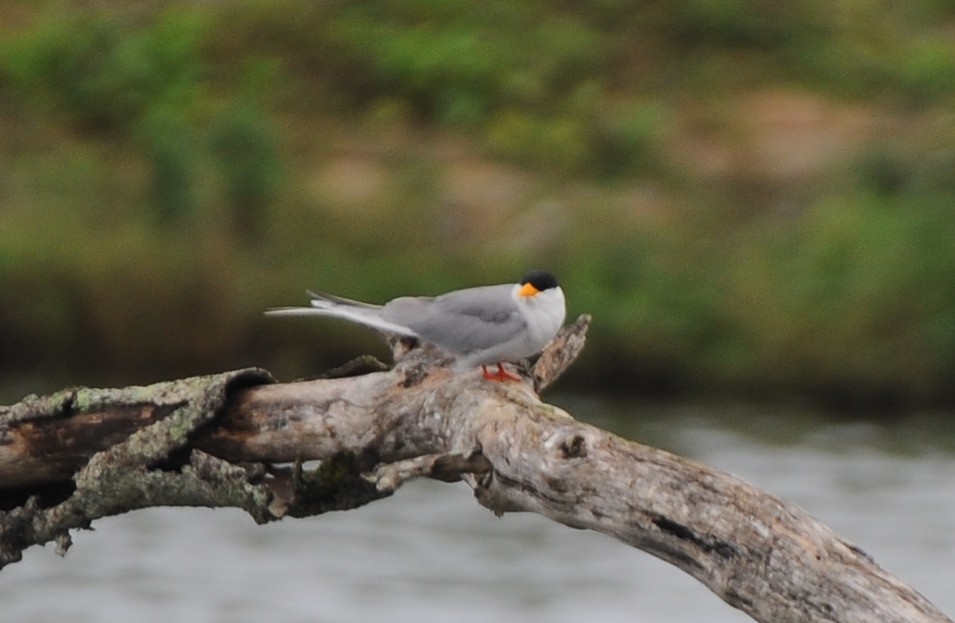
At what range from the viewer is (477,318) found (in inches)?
257

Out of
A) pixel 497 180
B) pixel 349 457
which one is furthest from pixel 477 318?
pixel 497 180

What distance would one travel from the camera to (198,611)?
1338 centimetres

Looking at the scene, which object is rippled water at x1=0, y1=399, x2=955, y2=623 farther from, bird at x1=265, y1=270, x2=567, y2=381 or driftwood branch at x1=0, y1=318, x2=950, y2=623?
driftwood branch at x1=0, y1=318, x2=950, y2=623

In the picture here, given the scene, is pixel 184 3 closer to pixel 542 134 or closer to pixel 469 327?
pixel 542 134

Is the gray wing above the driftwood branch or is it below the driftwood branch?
above

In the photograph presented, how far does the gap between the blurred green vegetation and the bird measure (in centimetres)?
824

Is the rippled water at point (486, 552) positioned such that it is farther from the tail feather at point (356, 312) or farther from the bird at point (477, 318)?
the tail feather at point (356, 312)

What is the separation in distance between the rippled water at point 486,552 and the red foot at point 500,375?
672cm

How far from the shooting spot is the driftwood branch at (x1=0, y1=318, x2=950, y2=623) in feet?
16.0

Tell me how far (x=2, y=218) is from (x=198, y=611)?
5.11m

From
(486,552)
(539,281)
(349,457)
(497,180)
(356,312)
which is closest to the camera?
(349,457)

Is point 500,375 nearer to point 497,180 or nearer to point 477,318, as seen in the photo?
point 477,318

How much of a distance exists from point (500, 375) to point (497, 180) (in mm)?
13262

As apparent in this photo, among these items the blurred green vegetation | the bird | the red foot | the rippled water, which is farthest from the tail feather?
the blurred green vegetation
